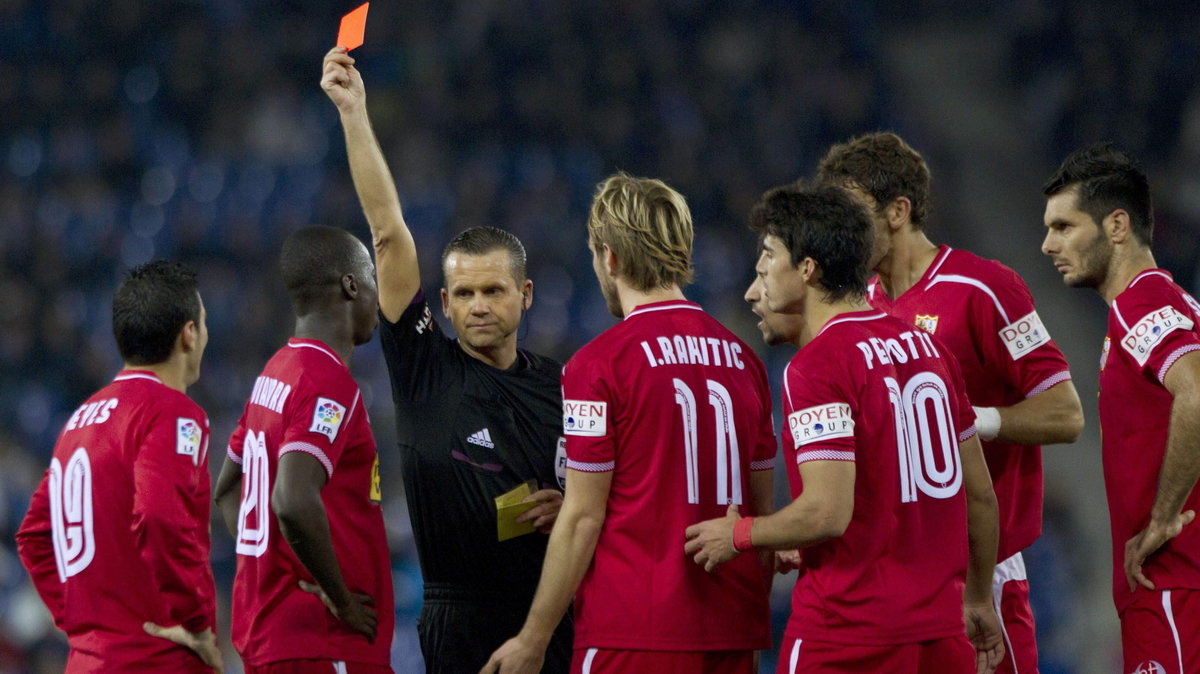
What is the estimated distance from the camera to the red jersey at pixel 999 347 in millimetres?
3957

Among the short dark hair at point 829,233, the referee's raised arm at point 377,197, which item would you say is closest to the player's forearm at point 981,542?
the short dark hair at point 829,233

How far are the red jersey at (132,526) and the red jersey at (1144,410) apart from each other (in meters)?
2.87

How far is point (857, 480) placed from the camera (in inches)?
123

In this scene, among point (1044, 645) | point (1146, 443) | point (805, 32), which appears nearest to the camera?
point (1146, 443)

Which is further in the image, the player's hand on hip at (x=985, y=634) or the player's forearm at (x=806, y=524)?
the player's hand on hip at (x=985, y=634)

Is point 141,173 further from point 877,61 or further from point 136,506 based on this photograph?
point 136,506

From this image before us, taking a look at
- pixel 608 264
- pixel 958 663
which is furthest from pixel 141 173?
pixel 958 663

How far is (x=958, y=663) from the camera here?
317cm

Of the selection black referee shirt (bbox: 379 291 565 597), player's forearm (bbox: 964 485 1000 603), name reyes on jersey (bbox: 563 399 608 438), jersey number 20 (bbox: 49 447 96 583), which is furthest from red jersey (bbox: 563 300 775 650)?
jersey number 20 (bbox: 49 447 96 583)

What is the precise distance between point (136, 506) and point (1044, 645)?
19.5 feet

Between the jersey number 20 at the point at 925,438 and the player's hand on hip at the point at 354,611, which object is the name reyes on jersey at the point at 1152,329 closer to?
the jersey number 20 at the point at 925,438

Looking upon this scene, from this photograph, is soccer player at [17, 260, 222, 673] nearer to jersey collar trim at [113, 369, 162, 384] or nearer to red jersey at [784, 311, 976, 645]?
jersey collar trim at [113, 369, 162, 384]

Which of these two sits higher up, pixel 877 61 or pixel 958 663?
pixel 877 61

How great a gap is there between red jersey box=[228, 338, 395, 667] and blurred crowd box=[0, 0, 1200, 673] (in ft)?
18.3
